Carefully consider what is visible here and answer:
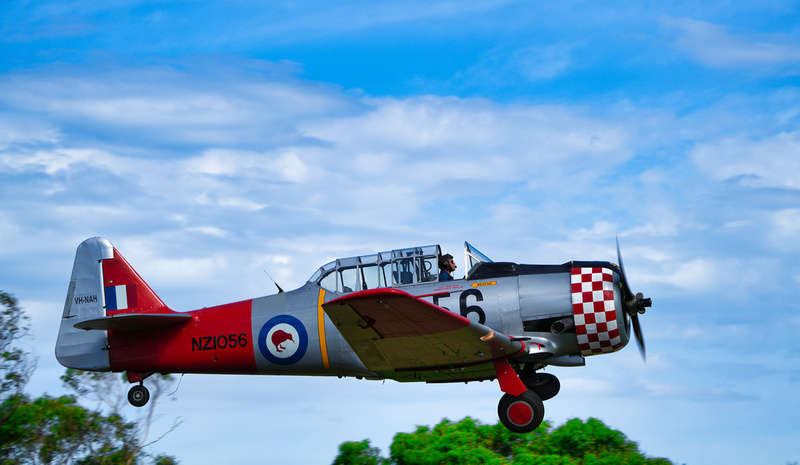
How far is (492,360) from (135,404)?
535 cm

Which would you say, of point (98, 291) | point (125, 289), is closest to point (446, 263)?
point (125, 289)

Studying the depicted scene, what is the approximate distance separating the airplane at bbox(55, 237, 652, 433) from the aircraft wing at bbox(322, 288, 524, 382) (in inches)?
1.0

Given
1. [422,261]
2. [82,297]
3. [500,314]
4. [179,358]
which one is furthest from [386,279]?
[82,297]

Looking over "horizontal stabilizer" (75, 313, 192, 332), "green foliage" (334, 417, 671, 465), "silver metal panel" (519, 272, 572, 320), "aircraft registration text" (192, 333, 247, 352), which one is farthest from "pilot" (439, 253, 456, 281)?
"green foliage" (334, 417, 671, 465)

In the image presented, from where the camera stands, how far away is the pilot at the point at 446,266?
36.3ft

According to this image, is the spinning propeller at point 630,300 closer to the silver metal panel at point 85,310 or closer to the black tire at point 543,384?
the black tire at point 543,384

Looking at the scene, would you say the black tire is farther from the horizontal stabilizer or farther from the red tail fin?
the red tail fin

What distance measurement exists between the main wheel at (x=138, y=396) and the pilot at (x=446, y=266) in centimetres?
470

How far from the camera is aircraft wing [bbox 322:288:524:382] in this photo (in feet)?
28.6

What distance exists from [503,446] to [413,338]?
981cm

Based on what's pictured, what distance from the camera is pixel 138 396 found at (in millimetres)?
11945

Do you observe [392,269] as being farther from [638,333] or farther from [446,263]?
[638,333]

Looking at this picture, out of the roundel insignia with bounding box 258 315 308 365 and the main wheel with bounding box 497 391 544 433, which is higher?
the roundel insignia with bounding box 258 315 308 365

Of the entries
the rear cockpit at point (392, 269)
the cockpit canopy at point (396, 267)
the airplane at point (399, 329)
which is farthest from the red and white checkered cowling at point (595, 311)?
the rear cockpit at point (392, 269)
